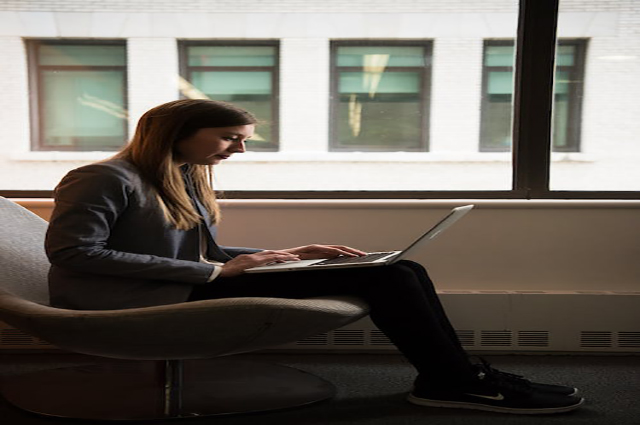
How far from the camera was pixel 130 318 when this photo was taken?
195 cm

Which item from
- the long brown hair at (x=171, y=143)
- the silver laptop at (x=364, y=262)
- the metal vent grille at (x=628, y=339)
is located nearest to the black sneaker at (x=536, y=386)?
the silver laptop at (x=364, y=262)

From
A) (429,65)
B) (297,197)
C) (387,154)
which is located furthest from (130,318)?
(429,65)

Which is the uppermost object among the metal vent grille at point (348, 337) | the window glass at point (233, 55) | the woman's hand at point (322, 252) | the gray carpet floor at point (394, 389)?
the window glass at point (233, 55)

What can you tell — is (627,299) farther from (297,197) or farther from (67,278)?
(67,278)

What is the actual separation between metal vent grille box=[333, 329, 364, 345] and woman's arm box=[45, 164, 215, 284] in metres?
1.05

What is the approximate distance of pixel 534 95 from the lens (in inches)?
125

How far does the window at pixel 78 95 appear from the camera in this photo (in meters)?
3.19

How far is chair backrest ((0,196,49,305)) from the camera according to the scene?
2.27m

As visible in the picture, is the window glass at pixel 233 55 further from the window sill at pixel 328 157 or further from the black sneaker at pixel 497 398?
the black sneaker at pixel 497 398

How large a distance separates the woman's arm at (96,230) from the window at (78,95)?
1.19m

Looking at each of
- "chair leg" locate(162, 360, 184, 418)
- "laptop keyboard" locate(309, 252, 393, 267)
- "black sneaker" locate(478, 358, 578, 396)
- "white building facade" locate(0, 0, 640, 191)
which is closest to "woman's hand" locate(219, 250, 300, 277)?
"laptop keyboard" locate(309, 252, 393, 267)

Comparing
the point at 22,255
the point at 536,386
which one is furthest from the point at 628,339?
the point at 22,255

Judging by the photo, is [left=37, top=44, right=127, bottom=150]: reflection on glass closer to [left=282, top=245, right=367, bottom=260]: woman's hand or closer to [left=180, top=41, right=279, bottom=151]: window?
[left=180, top=41, right=279, bottom=151]: window

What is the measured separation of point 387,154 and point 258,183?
0.56 m
